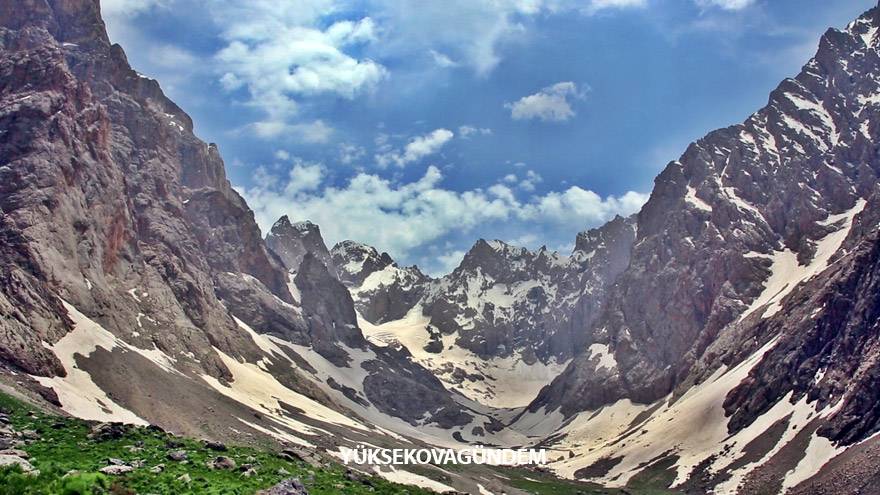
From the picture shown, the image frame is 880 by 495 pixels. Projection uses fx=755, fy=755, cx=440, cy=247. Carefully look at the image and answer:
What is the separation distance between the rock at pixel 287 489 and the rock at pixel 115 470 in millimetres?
7177

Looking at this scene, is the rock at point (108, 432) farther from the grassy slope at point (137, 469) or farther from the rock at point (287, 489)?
the rock at point (287, 489)

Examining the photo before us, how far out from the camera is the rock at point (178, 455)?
4578 cm

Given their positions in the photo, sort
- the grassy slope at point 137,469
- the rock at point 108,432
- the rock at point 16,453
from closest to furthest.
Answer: the grassy slope at point 137,469 → the rock at point 16,453 → the rock at point 108,432

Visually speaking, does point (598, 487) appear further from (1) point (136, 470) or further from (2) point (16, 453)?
(2) point (16, 453)

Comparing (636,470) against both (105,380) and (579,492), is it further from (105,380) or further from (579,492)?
(105,380)

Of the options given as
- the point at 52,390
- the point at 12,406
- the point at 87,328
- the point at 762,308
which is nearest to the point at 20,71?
the point at 87,328

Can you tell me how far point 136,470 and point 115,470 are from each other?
1452 millimetres

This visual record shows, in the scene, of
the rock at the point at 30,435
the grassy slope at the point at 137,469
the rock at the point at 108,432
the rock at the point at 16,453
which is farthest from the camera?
the rock at the point at 108,432

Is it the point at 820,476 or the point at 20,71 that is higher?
the point at 20,71

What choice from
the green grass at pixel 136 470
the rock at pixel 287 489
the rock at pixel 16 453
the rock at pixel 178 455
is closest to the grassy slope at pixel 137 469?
the green grass at pixel 136 470

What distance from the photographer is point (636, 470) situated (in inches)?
6132

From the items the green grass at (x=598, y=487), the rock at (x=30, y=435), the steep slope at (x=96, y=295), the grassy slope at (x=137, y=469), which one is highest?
the steep slope at (x=96, y=295)

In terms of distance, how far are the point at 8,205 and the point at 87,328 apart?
2833 cm

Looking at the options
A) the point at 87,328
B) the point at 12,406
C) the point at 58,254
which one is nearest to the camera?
the point at 12,406
